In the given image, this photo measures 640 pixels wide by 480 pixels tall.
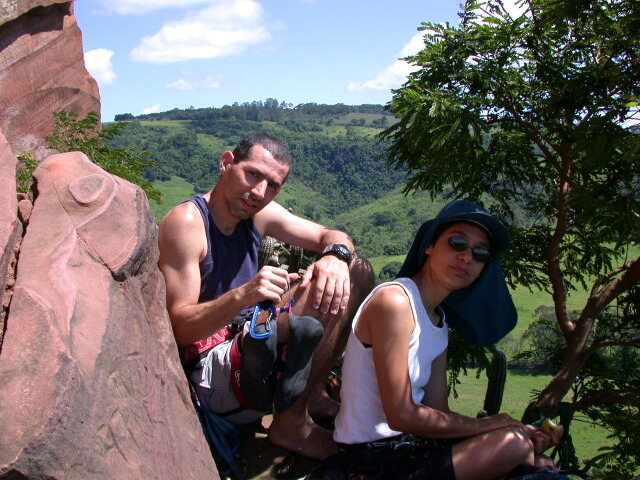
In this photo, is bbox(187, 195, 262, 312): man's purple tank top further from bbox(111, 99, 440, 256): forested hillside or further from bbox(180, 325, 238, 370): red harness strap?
bbox(111, 99, 440, 256): forested hillside

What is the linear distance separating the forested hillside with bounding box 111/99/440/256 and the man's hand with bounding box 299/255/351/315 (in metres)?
56.1

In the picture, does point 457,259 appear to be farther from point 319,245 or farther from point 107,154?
point 107,154

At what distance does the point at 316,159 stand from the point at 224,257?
117 meters

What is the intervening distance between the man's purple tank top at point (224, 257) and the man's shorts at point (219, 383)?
0.31 metres

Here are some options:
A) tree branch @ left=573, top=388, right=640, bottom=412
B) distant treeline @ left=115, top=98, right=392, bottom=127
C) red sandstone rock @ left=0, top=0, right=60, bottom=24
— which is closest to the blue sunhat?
tree branch @ left=573, top=388, right=640, bottom=412

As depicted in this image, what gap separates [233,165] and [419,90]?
3008 millimetres

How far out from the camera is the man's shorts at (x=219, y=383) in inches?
127

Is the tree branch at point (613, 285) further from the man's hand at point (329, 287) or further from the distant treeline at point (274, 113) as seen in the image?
the distant treeline at point (274, 113)

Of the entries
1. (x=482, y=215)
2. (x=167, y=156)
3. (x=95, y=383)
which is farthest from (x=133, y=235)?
(x=167, y=156)

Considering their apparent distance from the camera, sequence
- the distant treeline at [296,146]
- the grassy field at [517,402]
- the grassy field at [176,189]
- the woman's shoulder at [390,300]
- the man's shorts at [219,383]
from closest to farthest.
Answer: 1. the woman's shoulder at [390,300]
2. the man's shorts at [219,383]
3. the grassy field at [517,402]
4. the grassy field at [176,189]
5. the distant treeline at [296,146]

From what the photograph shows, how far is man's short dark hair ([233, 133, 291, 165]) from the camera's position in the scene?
352cm

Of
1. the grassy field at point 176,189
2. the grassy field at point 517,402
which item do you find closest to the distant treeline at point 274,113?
the grassy field at point 176,189

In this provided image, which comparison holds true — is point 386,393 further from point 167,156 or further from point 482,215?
point 167,156

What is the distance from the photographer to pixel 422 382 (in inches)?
120
